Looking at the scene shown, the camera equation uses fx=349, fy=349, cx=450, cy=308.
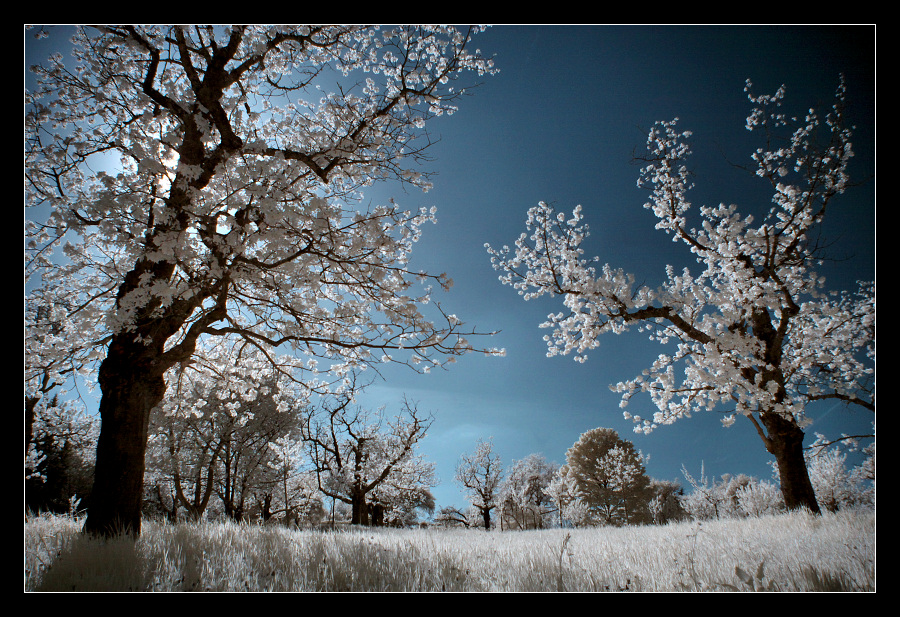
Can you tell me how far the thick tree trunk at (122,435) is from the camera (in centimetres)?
386

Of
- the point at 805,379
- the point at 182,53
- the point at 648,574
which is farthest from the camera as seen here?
the point at 805,379

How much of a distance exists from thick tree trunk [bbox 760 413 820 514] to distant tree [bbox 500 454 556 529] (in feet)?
83.3

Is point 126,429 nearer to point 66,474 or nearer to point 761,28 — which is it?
point 761,28

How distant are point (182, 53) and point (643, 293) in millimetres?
8707

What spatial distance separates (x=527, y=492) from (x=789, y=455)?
30203 mm

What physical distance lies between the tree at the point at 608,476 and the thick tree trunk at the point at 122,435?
2740 cm

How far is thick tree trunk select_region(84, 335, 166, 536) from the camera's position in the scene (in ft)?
12.7

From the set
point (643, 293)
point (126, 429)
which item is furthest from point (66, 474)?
point (643, 293)

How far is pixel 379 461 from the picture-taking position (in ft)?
69.8

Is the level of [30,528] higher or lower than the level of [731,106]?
lower

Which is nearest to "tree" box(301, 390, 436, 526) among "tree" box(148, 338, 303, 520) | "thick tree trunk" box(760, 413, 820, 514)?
"tree" box(148, 338, 303, 520)

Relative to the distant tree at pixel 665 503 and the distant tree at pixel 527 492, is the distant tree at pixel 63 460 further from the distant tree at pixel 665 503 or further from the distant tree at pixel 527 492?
the distant tree at pixel 665 503

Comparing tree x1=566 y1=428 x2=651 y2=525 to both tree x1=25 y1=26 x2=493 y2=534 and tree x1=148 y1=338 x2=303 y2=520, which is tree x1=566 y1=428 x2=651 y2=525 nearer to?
tree x1=148 y1=338 x2=303 y2=520
